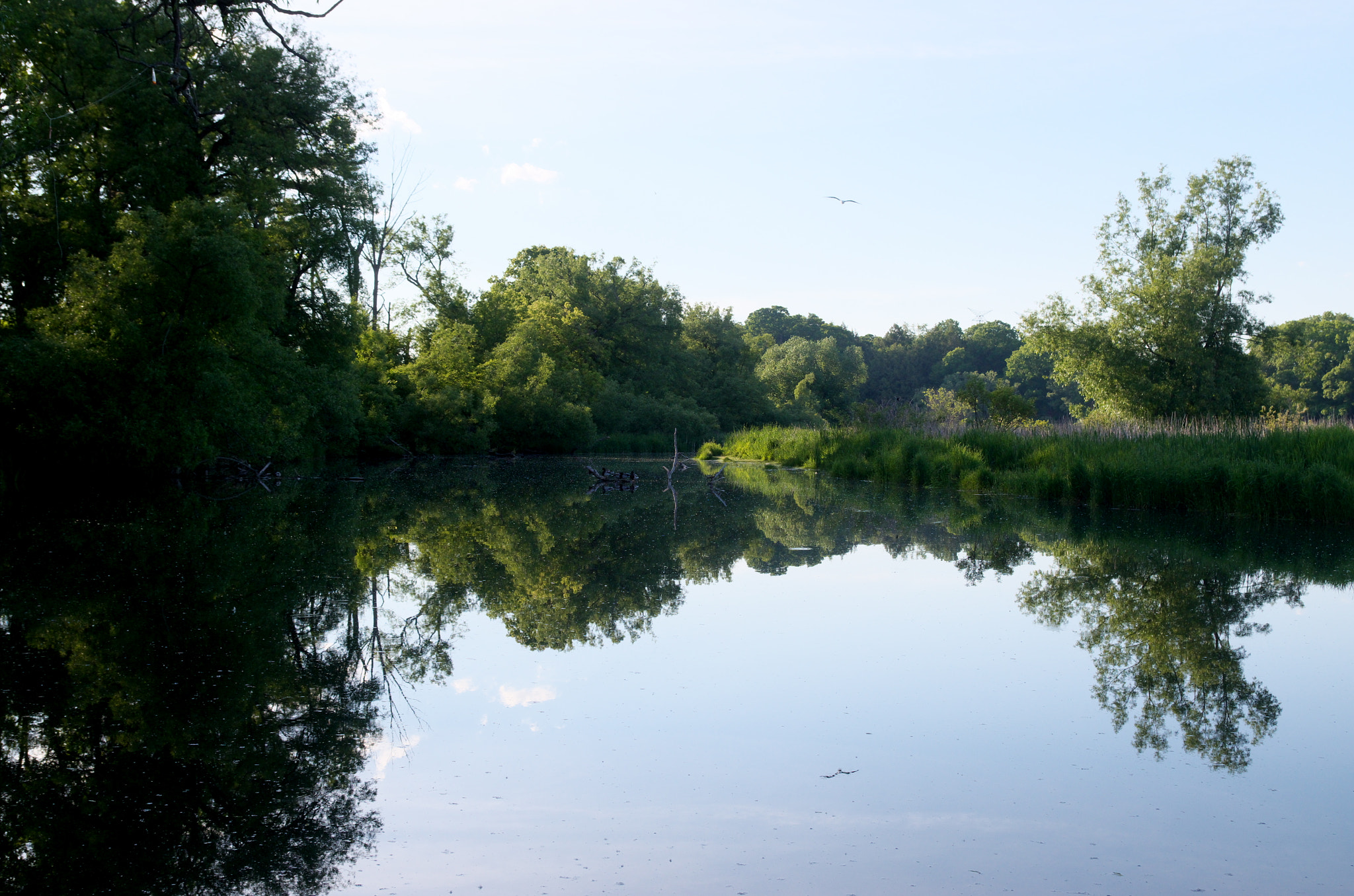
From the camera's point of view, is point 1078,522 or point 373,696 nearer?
point 373,696

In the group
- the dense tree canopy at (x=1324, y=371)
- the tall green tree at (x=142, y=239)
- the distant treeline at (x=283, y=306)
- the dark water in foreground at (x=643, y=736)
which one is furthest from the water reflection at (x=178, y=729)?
the dense tree canopy at (x=1324, y=371)

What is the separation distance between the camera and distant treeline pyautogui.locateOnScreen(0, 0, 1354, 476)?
15.1 meters

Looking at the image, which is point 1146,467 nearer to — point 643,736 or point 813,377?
point 643,736

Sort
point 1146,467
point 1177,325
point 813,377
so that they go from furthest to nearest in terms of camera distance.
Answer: point 813,377, point 1177,325, point 1146,467

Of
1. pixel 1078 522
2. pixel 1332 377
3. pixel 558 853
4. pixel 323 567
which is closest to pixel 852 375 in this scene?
pixel 1332 377

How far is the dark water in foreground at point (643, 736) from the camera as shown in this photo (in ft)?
10.3

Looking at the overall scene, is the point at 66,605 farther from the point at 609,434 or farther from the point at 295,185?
the point at 609,434

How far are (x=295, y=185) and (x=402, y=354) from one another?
1505 centimetres

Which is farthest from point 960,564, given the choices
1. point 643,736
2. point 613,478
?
point 613,478

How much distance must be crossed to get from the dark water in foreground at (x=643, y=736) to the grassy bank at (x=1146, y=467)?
5494mm

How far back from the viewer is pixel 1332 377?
60156mm

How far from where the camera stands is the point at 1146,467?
15.3 m

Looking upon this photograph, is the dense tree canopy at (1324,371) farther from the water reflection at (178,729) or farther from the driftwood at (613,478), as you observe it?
the water reflection at (178,729)

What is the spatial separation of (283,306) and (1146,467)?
18.3 metres
